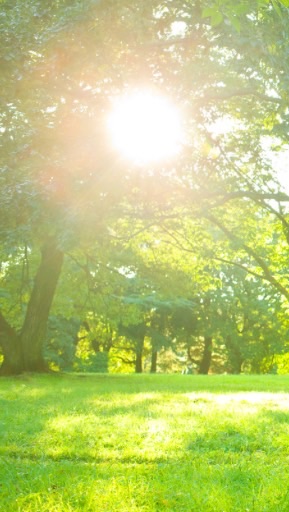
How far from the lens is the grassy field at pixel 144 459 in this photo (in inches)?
213

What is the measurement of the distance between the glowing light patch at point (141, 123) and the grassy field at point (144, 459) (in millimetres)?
5433

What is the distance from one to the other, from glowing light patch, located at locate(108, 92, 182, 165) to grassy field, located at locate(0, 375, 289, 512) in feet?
17.8

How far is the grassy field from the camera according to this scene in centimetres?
541

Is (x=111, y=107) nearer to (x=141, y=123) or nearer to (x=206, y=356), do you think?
(x=141, y=123)

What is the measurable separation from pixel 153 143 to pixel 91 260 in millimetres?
13625

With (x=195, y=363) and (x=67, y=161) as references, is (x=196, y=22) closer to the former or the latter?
(x=67, y=161)

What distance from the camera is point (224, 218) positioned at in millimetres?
21906

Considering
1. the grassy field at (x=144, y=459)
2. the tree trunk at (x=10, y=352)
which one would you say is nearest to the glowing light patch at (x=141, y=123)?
the grassy field at (x=144, y=459)

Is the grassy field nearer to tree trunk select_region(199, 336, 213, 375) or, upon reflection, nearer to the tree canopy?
the tree canopy

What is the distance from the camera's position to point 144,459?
714 centimetres

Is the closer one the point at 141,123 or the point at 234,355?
the point at 141,123

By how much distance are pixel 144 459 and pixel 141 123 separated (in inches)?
337

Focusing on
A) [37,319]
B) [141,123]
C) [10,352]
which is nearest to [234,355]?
[37,319]

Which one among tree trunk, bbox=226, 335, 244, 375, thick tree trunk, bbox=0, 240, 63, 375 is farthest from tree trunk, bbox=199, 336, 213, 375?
thick tree trunk, bbox=0, 240, 63, 375
